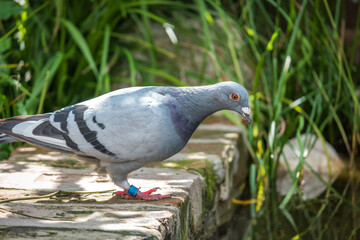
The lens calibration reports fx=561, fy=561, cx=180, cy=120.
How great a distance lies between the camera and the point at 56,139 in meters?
2.50

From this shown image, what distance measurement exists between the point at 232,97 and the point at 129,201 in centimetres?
65

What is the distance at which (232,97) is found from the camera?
8.20 ft

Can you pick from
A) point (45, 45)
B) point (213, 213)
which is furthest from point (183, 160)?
point (45, 45)

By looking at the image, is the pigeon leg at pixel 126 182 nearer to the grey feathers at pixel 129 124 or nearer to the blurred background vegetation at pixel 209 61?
the grey feathers at pixel 129 124

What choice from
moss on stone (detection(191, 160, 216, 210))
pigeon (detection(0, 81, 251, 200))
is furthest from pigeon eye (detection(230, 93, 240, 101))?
moss on stone (detection(191, 160, 216, 210))

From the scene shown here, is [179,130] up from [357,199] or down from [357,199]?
up

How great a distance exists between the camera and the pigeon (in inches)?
94.4

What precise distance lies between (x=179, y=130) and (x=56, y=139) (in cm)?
55

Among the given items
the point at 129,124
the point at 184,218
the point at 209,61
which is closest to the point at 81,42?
the point at 209,61

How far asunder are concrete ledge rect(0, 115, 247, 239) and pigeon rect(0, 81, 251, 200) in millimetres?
159

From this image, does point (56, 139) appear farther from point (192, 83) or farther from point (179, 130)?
point (192, 83)

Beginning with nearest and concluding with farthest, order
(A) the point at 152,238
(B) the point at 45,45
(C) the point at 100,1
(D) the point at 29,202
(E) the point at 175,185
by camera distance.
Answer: (A) the point at 152,238 < (D) the point at 29,202 < (E) the point at 175,185 < (B) the point at 45,45 < (C) the point at 100,1

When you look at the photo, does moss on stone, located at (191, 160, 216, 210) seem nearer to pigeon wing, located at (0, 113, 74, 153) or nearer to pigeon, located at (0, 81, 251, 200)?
pigeon, located at (0, 81, 251, 200)

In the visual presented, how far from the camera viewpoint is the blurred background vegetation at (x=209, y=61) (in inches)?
143
